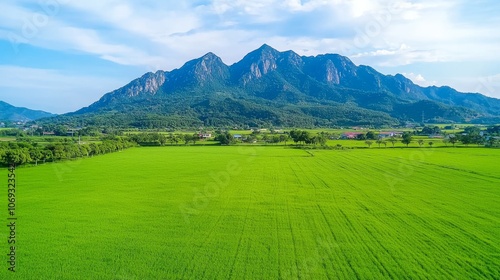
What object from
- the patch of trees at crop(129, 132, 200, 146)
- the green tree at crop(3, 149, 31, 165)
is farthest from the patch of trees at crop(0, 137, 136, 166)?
the patch of trees at crop(129, 132, 200, 146)

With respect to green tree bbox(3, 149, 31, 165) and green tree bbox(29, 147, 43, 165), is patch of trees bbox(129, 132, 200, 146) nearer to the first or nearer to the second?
green tree bbox(29, 147, 43, 165)

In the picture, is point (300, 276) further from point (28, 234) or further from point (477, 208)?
point (477, 208)

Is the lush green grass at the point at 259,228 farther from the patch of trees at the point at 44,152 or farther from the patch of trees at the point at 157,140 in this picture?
the patch of trees at the point at 157,140

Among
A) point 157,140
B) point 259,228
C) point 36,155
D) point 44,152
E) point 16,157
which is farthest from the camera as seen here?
point 157,140

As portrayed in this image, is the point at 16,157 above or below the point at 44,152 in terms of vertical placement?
below

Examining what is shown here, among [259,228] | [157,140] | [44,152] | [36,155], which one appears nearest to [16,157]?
[36,155]

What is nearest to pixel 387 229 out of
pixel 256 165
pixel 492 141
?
pixel 256 165

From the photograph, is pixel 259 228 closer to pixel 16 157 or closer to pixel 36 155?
pixel 16 157

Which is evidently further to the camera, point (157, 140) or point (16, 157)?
point (157, 140)

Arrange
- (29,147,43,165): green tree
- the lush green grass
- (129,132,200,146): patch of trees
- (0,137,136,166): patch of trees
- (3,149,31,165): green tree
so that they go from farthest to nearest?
(129,132,200,146): patch of trees → (29,147,43,165): green tree → (0,137,136,166): patch of trees → (3,149,31,165): green tree → the lush green grass
